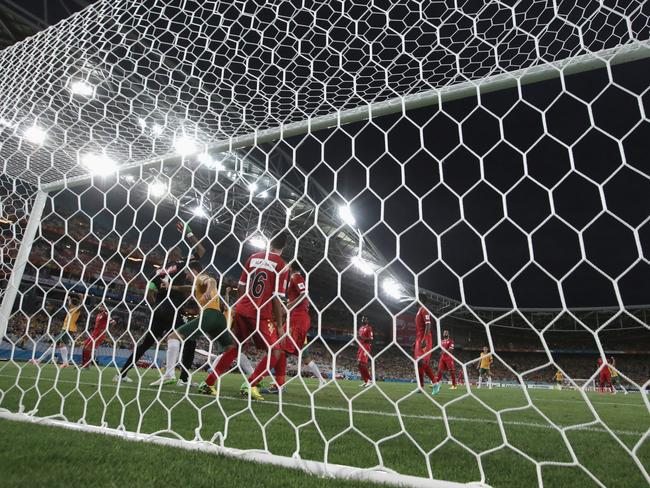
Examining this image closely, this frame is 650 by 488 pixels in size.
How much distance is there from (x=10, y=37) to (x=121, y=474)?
13.6 m

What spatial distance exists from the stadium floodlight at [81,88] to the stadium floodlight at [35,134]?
0.50 metres

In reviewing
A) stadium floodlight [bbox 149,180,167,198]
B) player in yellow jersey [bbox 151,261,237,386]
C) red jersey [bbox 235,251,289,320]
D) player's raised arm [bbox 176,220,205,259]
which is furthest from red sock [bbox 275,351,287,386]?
stadium floodlight [bbox 149,180,167,198]

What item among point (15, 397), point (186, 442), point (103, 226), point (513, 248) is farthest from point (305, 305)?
point (513, 248)

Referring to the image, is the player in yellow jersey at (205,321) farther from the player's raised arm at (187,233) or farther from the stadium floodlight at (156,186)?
the stadium floodlight at (156,186)

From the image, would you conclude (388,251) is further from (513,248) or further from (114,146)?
(114,146)

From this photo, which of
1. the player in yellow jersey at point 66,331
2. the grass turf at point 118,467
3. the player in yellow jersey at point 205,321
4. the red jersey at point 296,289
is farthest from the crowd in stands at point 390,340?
the grass turf at point 118,467

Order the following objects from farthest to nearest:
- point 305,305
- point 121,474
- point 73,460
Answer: point 305,305
point 73,460
point 121,474

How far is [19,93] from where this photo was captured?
11.3 feet

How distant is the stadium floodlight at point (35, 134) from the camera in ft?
12.3

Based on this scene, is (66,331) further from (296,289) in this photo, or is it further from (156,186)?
(296,289)

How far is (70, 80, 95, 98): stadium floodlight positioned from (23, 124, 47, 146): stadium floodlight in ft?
1.62

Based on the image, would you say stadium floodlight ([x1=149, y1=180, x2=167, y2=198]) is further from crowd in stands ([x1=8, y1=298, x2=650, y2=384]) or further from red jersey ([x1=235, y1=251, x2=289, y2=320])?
crowd in stands ([x1=8, y1=298, x2=650, y2=384])

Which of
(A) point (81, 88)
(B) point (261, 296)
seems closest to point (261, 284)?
(B) point (261, 296)

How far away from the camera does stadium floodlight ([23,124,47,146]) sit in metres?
3.75
